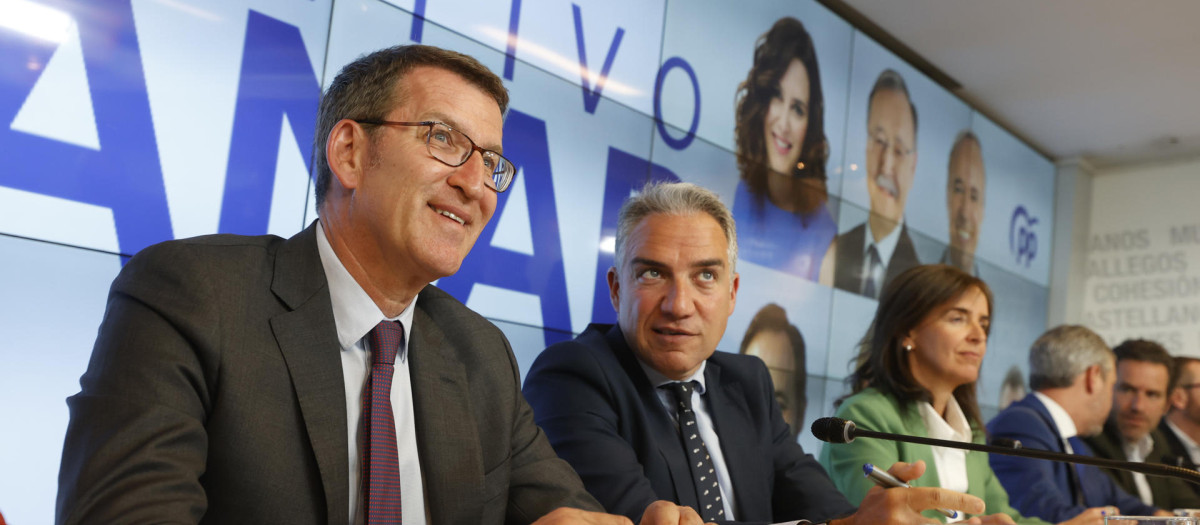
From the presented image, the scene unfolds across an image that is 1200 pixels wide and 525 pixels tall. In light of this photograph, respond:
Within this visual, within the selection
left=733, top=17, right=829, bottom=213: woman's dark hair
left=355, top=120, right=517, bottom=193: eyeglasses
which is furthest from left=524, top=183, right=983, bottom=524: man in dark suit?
left=733, top=17, right=829, bottom=213: woman's dark hair

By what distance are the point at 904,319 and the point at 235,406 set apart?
2662 millimetres

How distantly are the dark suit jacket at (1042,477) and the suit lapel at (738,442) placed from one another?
156cm

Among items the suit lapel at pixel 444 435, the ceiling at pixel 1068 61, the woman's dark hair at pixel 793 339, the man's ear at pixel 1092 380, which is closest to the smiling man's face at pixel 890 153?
the ceiling at pixel 1068 61

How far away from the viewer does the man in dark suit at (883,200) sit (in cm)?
497

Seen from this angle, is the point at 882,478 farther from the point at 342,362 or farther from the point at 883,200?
the point at 883,200

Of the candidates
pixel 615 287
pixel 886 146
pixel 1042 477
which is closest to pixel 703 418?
pixel 615 287

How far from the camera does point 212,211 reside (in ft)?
7.98

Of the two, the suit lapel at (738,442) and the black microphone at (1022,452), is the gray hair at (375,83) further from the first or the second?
the suit lapel at (738,442)

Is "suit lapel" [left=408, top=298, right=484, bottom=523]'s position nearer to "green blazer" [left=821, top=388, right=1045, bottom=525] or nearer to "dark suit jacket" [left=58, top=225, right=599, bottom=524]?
"dark suit jacket" [left=58, top=225, right=599, bottom=524]

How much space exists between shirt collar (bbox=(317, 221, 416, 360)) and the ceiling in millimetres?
3864

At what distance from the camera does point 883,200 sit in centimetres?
525

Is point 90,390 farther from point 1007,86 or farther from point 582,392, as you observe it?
point 1007,86

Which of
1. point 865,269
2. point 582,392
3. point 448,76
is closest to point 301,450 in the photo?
point 448,76

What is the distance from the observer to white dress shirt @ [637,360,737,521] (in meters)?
2.50
